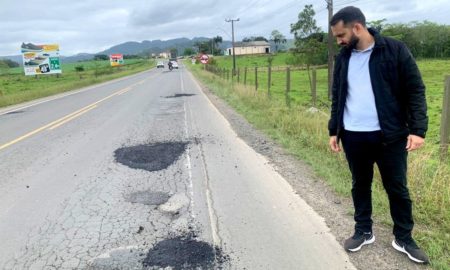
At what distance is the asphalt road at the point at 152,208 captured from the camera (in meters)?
3.53

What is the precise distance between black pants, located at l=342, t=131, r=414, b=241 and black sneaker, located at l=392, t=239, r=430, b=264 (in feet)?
0.14

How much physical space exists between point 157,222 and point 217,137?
15.4 ft

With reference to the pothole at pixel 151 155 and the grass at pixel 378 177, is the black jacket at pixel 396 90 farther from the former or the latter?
the pothole at pixel 151 155

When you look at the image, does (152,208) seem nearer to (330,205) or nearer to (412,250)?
(330,205)

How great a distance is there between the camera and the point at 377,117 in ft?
10.4

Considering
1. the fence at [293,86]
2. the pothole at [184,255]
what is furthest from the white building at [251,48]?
the pothole at [184,255]

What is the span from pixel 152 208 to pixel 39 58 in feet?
170

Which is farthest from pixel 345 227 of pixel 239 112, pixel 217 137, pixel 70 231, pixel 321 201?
pixel 239 112

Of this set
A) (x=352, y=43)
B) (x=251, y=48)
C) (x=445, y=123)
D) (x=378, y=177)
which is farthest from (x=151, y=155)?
(x=251, y=48)

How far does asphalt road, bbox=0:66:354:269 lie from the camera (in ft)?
11.6

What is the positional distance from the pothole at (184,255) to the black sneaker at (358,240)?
1045 millimetres

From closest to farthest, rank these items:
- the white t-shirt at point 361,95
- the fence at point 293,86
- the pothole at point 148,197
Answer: the white t-shirt at point 361,95 < the pothole at point 148,197 < the fence at point 293,86

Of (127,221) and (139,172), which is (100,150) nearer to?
(139,172)

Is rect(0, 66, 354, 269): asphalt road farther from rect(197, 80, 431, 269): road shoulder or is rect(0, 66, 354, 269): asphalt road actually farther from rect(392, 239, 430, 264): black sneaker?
rect(392, 239, 430, 264): black sneaker
